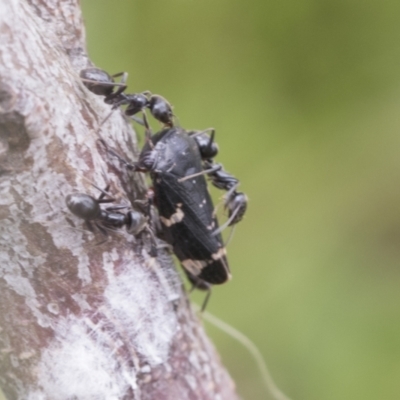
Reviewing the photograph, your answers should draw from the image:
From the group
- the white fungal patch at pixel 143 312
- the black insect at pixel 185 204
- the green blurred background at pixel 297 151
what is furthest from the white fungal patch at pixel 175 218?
the green blurred background at pixel 297 151

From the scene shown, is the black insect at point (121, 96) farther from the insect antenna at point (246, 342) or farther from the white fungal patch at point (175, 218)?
the insect antenna at point (246, 342)

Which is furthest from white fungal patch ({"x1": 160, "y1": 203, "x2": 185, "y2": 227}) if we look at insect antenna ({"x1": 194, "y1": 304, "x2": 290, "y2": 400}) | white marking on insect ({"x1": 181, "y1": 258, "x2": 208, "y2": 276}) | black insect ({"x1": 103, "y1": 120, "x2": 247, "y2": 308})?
insect antenna ({"x1": 194, "y1": 304, "x2": 290, "y2": 400})

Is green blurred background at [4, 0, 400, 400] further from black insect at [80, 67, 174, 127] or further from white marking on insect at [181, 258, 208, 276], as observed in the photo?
white marking on insect at [181, 258, 208, 276]

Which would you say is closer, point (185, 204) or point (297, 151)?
point (185, 204)

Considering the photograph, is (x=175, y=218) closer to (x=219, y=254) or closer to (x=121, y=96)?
(x=219, y=254)

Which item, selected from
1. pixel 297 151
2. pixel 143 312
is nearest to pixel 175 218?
pixel 143 312

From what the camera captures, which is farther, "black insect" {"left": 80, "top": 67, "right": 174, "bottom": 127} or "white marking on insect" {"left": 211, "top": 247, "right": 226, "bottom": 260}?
"white marking on insect" {"left": 211, "top": 247, "right": 226, "bottom": 260}
